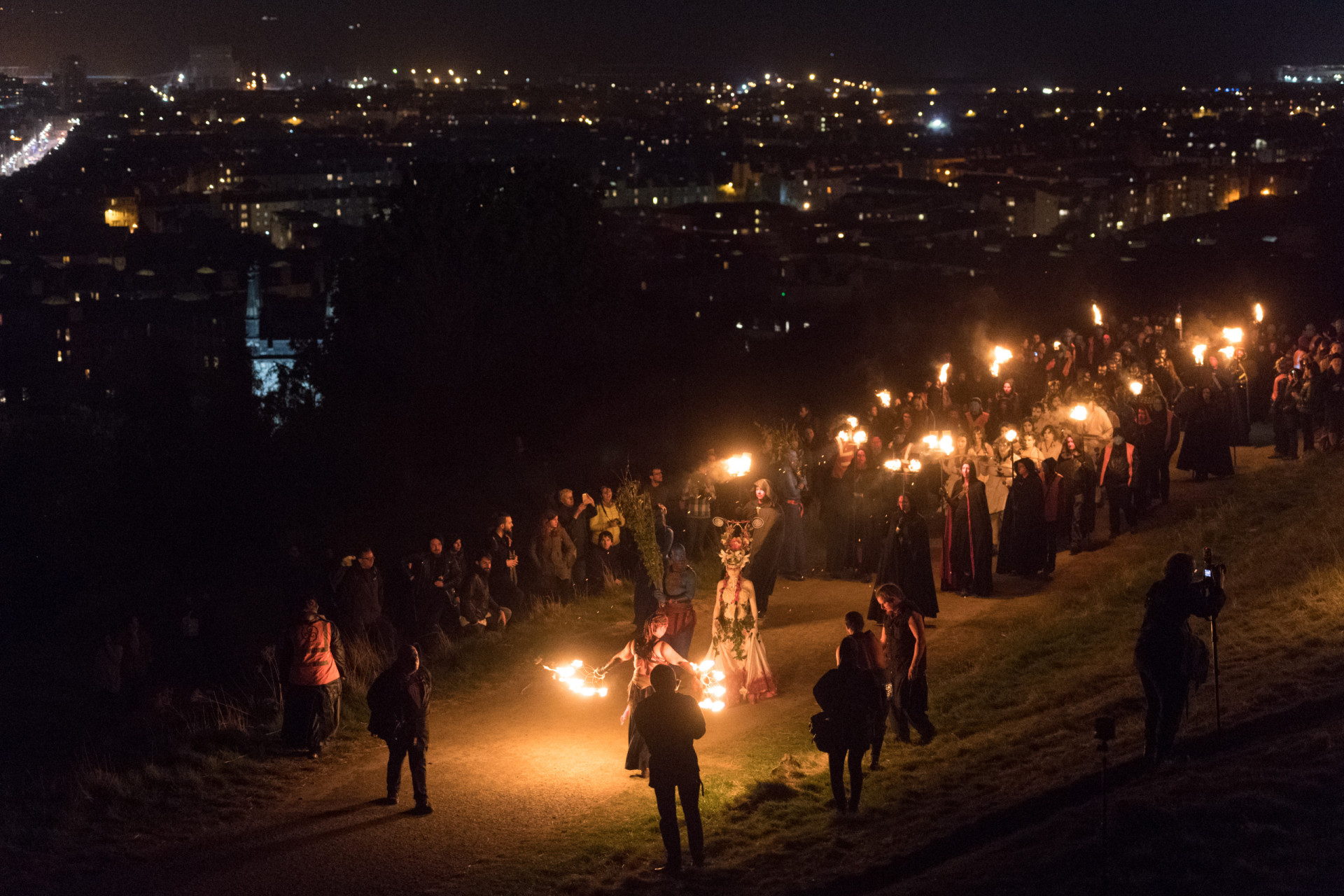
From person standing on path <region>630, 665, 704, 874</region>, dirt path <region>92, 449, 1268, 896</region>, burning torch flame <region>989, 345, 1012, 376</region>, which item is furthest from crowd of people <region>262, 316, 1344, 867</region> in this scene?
dirt path <region>92, 449, 1268, 896</region>

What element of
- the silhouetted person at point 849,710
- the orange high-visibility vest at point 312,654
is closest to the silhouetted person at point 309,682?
the orange high-visibility vest at point 312,654

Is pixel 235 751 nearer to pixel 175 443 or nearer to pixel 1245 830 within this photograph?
pixel 1245 830

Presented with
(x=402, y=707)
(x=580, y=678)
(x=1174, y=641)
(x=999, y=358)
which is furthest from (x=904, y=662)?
(x=999, y=358)

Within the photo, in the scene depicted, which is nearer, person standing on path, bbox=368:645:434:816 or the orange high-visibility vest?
person standing on path, bbox=368:645:434:816

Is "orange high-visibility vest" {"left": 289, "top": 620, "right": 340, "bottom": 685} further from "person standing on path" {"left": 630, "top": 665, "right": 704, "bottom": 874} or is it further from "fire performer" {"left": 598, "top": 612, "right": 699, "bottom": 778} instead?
"person standing on path" {"left": 630, "top": 665, "right": 704, "bottom": 874}

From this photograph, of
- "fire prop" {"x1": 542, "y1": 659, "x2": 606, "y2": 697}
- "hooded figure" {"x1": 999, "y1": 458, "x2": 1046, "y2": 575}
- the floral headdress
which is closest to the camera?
"fire prop" {"x1": 542, "y1": 659, "x2": 606, "y2": 697}

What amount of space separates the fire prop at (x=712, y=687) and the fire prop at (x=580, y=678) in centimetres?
76

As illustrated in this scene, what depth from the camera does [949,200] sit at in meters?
98.7

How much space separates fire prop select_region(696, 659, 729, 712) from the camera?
10.7m

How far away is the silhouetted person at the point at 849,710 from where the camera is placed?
830 centimetres

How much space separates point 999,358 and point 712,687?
11827mm

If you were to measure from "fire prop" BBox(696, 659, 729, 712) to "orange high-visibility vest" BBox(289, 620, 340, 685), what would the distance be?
2.67 metres

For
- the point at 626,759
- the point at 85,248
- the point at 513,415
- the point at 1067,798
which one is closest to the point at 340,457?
the point at 513,415

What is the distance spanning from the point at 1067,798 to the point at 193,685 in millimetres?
7486
